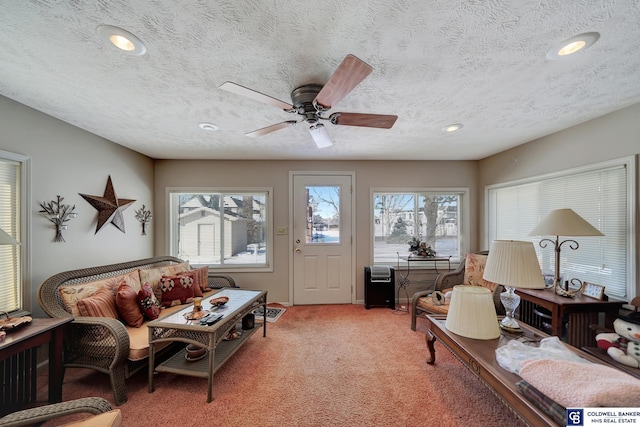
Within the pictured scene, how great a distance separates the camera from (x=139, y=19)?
117 cm

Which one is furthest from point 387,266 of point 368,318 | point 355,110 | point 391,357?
point 355,110

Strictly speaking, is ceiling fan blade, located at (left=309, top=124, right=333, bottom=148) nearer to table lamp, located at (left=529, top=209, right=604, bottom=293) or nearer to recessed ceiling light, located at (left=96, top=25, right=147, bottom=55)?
recessed ceiling light, located at (left=96, top=25, right=147, bottom=55)

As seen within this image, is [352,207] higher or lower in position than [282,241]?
higher

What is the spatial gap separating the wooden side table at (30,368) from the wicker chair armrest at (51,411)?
1.91 feet

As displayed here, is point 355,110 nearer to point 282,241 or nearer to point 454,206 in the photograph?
point 282,241

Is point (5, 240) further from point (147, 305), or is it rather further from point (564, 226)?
point (564, 226)

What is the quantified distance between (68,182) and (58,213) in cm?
34

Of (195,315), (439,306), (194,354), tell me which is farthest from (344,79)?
(439,306)

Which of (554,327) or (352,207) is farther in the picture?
(352,207)

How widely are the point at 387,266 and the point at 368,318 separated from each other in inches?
32.8

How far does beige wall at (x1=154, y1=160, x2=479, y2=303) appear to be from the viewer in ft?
12.5

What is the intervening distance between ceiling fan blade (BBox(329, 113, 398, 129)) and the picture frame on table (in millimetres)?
2338

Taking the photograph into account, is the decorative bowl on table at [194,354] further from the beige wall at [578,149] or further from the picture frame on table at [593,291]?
the beige wall at [578,149]

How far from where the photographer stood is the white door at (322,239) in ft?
12.6
